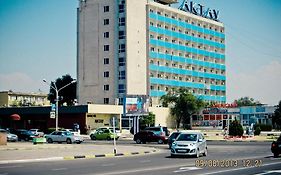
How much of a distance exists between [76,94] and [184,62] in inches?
1042

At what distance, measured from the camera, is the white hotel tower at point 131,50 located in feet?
307

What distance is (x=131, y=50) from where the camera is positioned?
94000mm

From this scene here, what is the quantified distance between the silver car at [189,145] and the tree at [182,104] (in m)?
63.4

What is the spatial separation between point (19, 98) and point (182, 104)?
242 feet

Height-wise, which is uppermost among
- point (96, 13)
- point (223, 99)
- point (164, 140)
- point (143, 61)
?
point (96, 13)

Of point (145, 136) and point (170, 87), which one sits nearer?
point (145, 136)

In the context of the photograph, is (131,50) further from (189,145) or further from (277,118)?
(189,145)

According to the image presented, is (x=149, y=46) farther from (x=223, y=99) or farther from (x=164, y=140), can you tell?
(x=164, y=140)

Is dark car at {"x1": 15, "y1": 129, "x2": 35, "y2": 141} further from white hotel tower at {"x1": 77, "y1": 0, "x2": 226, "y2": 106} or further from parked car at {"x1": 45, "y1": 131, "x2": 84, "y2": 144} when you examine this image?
white hotel tower at {"x1": 77, "y1": 0, "x2": 226, "y2": 106}

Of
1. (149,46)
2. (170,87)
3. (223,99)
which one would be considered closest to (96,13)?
(149,46)

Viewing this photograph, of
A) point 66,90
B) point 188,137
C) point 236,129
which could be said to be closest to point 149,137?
point 236,129

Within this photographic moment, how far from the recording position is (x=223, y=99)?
117750mm

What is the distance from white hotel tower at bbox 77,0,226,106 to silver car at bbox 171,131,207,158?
62.4 meters
